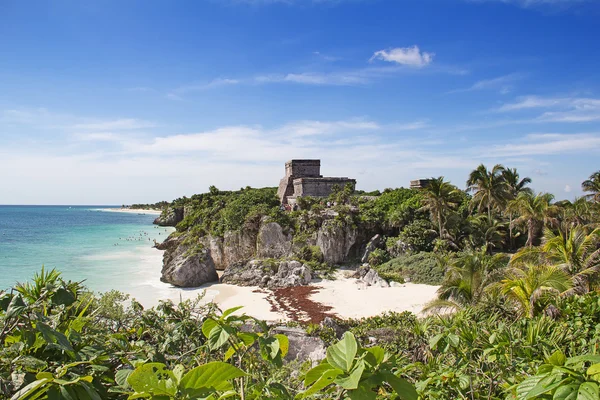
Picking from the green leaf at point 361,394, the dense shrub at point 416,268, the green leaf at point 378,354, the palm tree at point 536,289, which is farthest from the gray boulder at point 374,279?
the green leaf at point 361,394

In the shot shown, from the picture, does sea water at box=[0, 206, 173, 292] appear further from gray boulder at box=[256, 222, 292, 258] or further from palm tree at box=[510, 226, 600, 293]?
palm tree at box=[510, 226, 600, 293]

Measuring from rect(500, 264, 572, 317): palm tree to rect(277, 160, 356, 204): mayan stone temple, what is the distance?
23.1 metres

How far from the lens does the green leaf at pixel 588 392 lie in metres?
0.99

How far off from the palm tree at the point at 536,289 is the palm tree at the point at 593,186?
2264 cm

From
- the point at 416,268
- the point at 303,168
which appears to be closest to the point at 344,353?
the point at 416,268

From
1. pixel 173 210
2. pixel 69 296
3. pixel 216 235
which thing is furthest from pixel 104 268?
pixel 173 210

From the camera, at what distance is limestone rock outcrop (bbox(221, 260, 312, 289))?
20.7 m

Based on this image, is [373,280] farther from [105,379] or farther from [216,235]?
[105,379]

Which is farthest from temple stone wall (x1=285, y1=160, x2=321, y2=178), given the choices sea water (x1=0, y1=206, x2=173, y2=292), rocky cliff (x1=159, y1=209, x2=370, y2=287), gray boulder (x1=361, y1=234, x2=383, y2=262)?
sea water (x1=0, y1=206, x2=173, y2=292)

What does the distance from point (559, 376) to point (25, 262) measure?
38.0 metres

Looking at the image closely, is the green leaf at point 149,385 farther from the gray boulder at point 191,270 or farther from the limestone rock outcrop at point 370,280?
the gray boulder at point 191,270

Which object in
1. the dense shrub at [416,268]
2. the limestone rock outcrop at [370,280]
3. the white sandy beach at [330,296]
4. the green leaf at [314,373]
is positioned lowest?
the white sandy beach at [330,296]

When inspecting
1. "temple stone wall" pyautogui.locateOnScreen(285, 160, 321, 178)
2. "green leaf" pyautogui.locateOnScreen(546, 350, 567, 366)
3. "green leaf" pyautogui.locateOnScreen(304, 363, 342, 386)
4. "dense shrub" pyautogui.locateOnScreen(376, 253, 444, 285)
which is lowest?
"dense shrub" pyautogui.locateOnScreen(376, 253, 444, 285)

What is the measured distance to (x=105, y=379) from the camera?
5.39ft
